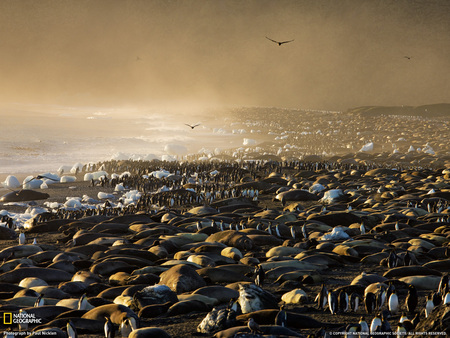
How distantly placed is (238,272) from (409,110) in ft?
299

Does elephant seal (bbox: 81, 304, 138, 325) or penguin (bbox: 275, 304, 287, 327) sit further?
elephant seal (bbox: 81, 304, 138, 325)

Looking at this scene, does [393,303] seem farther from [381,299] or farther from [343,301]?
[343,301]

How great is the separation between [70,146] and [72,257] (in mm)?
39165

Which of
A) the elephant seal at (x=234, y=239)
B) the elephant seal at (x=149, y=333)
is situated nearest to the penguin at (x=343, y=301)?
the elephant seal at (x=149, y=333)

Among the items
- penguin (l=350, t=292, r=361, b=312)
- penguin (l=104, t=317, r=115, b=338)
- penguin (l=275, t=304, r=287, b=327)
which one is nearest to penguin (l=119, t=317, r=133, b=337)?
penguin (l=104, t=317, r=115, b=338)

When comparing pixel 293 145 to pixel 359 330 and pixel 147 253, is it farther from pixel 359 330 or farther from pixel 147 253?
pixel 359 330

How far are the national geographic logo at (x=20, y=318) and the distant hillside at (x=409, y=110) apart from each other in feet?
283

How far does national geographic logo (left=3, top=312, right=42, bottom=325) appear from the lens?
18.9 feet

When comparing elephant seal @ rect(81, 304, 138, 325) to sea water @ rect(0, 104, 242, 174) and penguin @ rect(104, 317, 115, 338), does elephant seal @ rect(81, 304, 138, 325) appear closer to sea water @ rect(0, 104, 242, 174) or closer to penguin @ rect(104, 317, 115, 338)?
penguin @ rect(104, 317, 115, 338)

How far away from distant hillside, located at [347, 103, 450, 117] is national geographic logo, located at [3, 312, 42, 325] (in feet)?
283

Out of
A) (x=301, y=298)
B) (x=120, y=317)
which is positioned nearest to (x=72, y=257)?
(x=120, y=317)

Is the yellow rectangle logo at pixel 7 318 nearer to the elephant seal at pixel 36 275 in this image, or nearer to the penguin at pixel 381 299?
the elephant seal at pixel 36 275

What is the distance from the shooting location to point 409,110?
302 feet

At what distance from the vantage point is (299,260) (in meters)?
8.27
